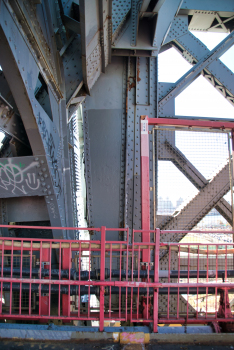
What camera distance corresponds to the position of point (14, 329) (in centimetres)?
296

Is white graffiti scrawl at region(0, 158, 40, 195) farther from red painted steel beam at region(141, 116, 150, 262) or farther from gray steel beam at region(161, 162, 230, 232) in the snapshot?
gray steel beam at region(161, 162, 230, 232)

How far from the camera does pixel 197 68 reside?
6973 millimetres

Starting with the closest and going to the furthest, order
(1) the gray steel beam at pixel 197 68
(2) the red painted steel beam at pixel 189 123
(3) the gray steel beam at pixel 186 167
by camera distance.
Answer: (2) the red painted steel beam at pixel 189 123 → (1) the gray steel beam at pixel 197 68 → (3) the gray steel beam at pixel 186 167

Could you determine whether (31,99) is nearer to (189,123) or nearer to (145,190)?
(145,190)

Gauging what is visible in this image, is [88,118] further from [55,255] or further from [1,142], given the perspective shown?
[55,255]

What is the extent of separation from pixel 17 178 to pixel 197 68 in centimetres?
590

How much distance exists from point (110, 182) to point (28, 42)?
11.6 ft

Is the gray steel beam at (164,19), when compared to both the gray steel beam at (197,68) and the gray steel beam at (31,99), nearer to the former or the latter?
the gray steel beam at (197,68)

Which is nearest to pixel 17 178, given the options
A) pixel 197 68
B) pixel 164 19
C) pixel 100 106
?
pixel 100 106

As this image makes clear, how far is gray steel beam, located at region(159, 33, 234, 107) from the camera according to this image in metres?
6.94

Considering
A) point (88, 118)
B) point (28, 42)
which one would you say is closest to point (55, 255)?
point (88, 118)

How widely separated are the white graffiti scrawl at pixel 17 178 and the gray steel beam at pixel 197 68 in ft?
15.0

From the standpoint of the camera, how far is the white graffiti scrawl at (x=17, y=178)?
3.96 m

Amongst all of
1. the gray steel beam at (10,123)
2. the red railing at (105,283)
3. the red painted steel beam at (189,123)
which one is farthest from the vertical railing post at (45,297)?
the red painted steel beam at (189,123)
